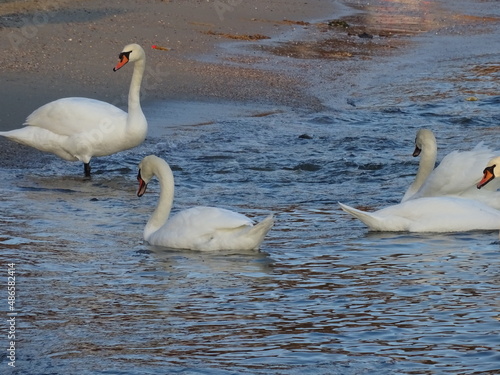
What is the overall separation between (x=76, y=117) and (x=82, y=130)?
206mm

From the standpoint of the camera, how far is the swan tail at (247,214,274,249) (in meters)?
6.97

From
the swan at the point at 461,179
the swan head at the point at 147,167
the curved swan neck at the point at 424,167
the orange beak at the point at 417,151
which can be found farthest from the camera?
the orange beak at the point at 417,151

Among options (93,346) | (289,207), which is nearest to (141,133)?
(289,207)

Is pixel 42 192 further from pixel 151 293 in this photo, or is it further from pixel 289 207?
pixel 151 293

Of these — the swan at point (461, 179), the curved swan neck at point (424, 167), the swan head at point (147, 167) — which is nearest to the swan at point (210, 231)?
the swan head at point (147, 167)

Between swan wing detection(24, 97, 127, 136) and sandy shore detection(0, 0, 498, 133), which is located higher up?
sandy shore detection(0, 0, 498, 133)

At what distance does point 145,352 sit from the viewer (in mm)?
4988

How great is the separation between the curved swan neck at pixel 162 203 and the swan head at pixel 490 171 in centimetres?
232

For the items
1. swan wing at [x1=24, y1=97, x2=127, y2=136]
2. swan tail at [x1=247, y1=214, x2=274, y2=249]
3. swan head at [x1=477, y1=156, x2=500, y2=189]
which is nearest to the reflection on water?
swan tail at [x1=247, y1=214, x2=274, y2=249]

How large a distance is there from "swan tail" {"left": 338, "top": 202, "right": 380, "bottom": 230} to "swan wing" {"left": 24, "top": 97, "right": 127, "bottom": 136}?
120 inches

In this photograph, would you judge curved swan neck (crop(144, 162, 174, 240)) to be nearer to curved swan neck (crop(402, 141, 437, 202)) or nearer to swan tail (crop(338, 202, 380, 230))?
swan tail (crop(338, 202, 380, 230))

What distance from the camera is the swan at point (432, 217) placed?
25.9ft

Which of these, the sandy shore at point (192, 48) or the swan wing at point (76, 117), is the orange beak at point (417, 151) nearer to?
the swan wing at point (76, 117)

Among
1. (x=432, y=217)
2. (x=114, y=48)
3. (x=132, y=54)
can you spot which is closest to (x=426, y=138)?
(x=432, y=217)
